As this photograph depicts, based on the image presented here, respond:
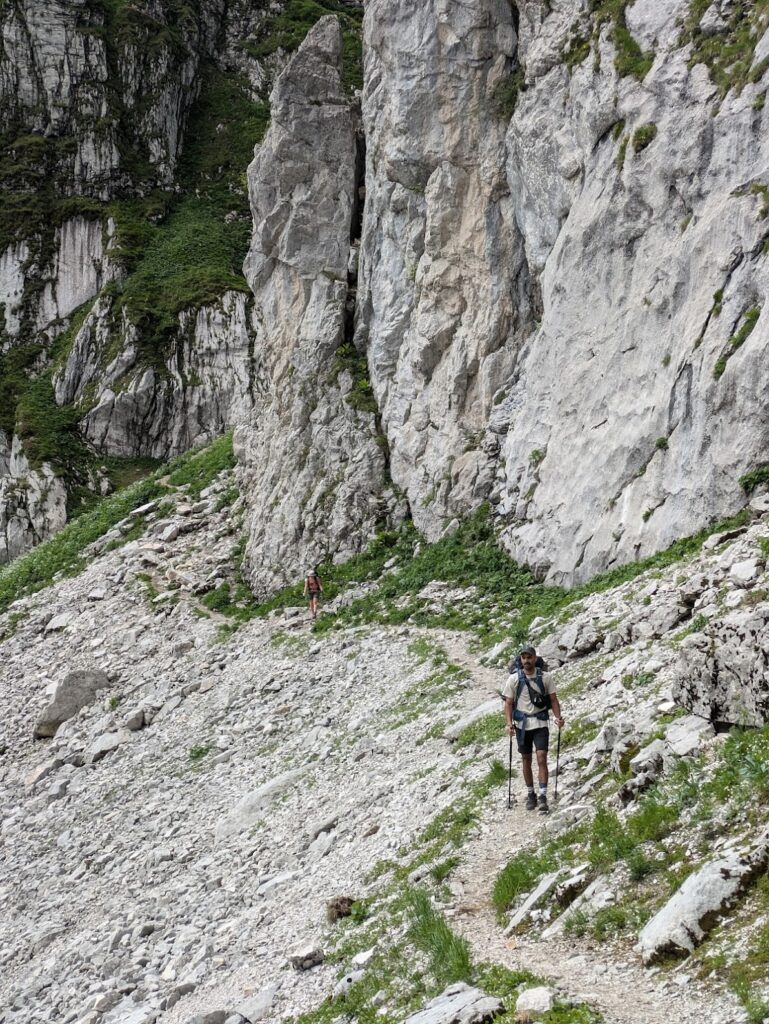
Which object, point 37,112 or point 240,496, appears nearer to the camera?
point 240,496

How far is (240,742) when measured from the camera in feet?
66.9

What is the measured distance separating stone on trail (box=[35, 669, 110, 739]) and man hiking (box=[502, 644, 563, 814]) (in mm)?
20632

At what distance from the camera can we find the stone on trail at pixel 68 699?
89.0ft

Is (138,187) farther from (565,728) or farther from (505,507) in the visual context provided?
(565,728)

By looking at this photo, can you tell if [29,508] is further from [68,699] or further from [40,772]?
[40,772]

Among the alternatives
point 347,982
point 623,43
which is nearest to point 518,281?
point 623,43

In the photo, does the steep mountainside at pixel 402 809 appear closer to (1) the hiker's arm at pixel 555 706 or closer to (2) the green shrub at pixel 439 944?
(2) the green shrub at pixel 439 944

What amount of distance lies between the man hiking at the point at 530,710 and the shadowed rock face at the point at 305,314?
21.7 metres

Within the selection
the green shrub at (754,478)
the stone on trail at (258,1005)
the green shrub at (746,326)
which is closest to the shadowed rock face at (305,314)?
the green shrub at (746,326)

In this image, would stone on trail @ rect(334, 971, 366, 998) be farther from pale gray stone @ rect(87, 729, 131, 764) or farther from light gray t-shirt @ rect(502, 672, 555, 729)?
pale gray stone @ rect(87, 729, 131, 764)

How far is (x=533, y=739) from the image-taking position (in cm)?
1062

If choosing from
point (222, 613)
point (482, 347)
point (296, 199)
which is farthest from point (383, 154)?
point (222, 613)

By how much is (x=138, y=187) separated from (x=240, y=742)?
3134 inches

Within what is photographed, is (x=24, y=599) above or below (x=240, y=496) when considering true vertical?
below
